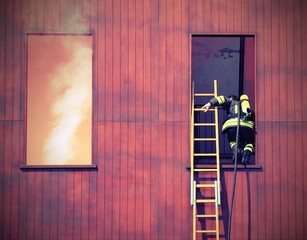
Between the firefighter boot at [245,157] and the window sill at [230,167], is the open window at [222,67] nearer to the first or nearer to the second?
the window sill at [230,167]

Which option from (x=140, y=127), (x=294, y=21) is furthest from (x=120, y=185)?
(x=294, y=21)

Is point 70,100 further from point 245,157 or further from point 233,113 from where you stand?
point 245,157

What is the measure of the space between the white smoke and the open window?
2.01m

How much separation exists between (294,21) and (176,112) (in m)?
2.66

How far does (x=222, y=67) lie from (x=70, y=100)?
3.17 m

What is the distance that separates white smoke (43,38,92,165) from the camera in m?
6.47

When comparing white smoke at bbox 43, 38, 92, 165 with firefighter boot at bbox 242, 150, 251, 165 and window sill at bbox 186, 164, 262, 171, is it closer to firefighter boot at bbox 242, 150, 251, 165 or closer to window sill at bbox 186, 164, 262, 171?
window sill at bbox 186, 164, 262, 171

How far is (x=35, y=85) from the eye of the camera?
21.3 ft

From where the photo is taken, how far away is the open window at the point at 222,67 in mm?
6777

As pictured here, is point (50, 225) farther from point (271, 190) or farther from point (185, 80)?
point (271, 190)

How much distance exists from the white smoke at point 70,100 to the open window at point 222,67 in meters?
2.01

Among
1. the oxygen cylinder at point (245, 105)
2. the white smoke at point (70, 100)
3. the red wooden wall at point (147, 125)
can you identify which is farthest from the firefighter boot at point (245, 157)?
the white smoke at point (70, 100)

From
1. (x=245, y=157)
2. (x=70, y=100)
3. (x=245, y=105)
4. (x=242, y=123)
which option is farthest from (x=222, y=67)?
(x=70, y=100)

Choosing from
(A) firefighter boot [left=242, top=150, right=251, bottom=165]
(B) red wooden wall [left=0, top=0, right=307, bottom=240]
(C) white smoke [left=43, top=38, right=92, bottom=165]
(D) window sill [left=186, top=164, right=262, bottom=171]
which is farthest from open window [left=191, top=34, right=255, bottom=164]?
(C) white smoke [left=43, top=38, right=92, bottom=165]
